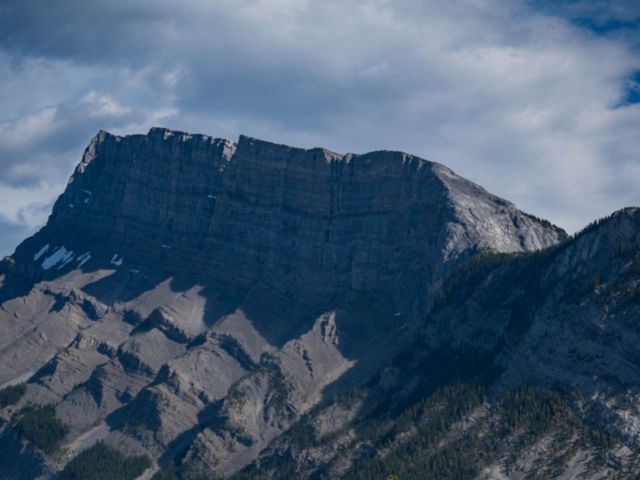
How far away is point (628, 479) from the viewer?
19825 cm

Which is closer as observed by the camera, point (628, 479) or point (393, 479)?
point (393, 479)

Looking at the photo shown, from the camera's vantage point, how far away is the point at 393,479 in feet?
452

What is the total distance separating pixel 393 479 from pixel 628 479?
73958 millimetres
